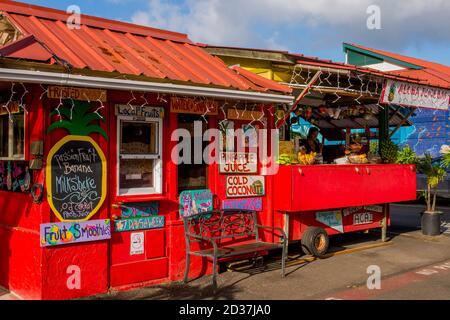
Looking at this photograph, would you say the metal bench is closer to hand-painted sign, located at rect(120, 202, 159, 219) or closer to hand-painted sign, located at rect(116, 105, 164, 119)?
hand-painted sign, located at rect(120, 202, 159, 219)

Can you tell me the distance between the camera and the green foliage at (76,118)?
589cm

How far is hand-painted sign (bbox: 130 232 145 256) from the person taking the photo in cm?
654

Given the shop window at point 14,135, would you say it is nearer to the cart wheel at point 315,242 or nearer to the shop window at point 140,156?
the shop window at point 140,156

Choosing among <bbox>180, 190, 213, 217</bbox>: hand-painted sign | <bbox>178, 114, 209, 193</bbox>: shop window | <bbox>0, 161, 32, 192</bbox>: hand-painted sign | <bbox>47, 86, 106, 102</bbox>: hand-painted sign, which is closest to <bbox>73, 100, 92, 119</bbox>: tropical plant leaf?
<bbox>47, 86, 106, 102</bbox>: hand-painted sign

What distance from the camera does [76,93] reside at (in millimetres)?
5879

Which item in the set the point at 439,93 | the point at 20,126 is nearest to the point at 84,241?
the point at 20,126

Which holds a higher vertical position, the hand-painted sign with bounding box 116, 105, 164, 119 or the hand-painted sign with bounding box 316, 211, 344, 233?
the hand-painted sign with bounding box 116, 105, 164, 119

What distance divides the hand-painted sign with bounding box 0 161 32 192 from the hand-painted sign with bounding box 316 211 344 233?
16.6 feet

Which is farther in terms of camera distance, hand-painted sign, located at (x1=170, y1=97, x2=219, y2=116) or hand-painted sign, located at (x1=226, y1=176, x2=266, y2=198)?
hand-painted sign, located at (x1=226, y1=176, x2=266, y2=198)

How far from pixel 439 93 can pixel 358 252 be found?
4350mm

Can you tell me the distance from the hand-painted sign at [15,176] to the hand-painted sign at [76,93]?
3.68 ft

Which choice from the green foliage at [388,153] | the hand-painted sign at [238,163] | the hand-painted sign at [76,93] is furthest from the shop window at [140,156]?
the green foliage at [388,153]

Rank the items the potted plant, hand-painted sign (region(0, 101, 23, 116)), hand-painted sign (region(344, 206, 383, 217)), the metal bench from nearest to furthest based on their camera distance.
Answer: hand-painted sign (region(0, 101, 23, 116)) → the metal bench → hand-painted sign (region(344, 206, 383, 217)) → the potted plant

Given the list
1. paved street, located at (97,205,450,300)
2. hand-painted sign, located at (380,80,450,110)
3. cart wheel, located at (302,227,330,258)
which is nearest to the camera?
paved street, located at (97,205,450,300)
